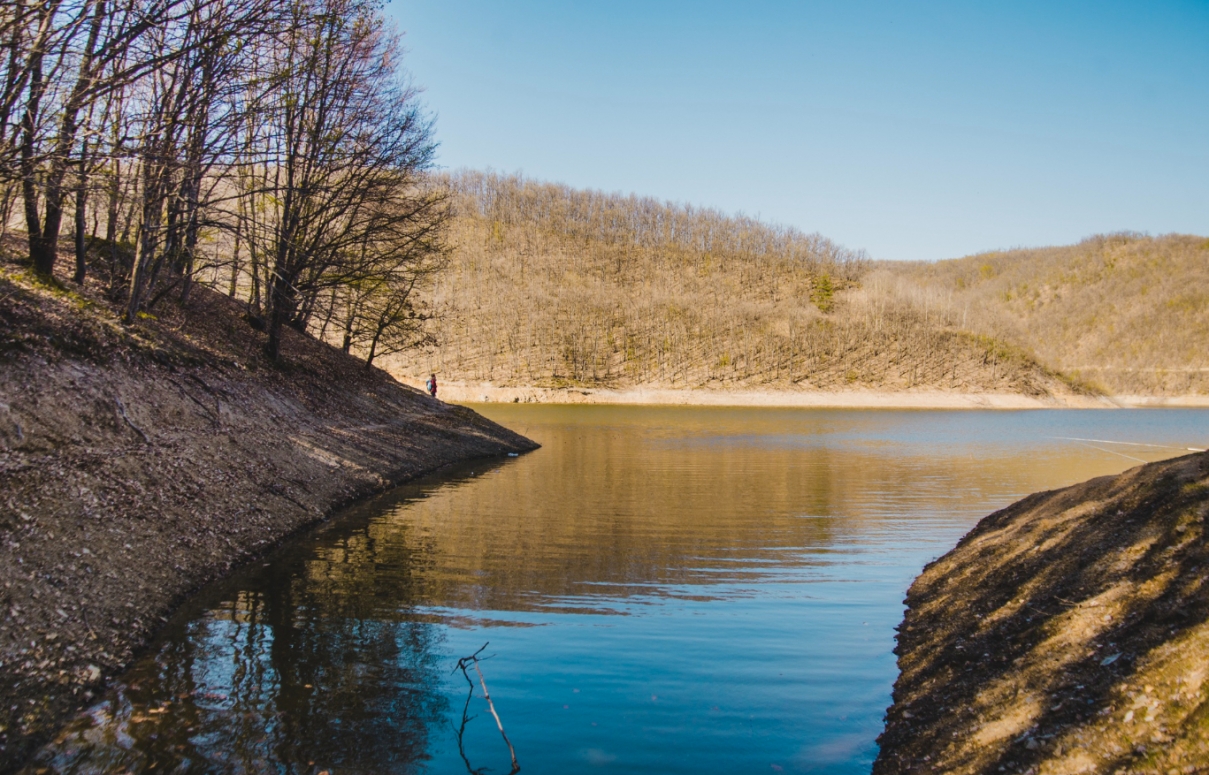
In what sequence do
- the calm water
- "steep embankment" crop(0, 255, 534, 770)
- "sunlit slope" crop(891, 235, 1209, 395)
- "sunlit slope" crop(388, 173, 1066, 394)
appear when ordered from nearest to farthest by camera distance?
the calm water
"steep embankment" crop(0, 255, 534, 770)
"sunlit slope" crop(388, 173, 1066, 394)
"sunlit slope" crop(891, 235, 1209, 395)

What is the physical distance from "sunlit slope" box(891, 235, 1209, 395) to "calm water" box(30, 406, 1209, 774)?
440ft

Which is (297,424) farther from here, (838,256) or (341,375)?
(838,256)

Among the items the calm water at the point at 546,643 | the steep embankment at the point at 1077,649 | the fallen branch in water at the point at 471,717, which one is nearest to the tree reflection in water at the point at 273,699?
the calm water at the point at 546,643

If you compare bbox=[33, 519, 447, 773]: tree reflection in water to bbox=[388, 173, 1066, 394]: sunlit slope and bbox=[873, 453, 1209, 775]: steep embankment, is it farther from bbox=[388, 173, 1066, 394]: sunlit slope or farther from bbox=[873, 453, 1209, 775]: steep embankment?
bbox=[388, 173, 1066, 394]: sunlit slope

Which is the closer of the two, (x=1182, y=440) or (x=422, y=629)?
(x=422, y=629)

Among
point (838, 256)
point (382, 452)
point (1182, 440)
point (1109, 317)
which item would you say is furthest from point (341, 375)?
point (1109, 317)

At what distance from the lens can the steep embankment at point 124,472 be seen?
24.6 ft

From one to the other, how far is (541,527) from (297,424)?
7.56 m

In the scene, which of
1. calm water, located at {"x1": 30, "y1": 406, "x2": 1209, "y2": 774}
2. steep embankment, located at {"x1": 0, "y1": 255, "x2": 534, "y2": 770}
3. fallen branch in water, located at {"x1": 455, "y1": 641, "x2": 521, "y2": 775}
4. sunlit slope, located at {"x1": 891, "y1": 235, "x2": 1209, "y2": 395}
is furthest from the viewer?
sunlit slope, located at {"x1": 891, "y1": 235, "x2": 1209, "y2": 395}

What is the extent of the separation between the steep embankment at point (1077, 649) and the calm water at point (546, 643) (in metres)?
0.64

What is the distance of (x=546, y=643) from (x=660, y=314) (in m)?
124

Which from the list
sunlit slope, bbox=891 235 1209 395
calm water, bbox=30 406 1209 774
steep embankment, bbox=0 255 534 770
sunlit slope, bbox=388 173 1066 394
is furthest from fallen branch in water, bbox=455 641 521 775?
sunlit slope, bbox=891 235 1209 395

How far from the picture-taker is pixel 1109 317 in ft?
563

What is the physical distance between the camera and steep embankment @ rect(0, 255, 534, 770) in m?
7.51
